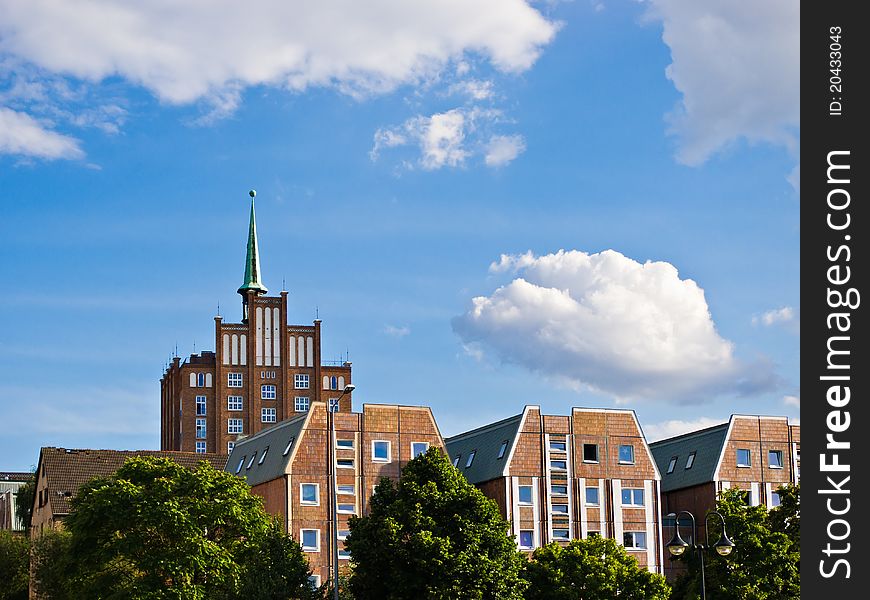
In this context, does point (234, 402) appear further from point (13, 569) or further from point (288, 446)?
point (288, 446)

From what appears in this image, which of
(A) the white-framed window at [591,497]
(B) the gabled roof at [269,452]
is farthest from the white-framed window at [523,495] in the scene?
(B) the gabled roof at [269,452]

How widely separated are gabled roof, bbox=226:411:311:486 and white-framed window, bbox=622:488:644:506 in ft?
63.1

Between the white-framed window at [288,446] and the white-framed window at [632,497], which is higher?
the white-framed window at [288,446]

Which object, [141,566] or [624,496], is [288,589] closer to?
[141,566]

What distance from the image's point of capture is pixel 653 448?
94250 mm

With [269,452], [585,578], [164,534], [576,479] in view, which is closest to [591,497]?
[576,479]

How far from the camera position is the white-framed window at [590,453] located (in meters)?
81.3

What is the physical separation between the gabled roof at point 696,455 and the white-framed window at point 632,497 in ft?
15.5

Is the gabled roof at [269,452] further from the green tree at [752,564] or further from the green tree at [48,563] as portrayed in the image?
the green tree at [752,564]

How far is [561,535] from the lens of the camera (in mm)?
79562
